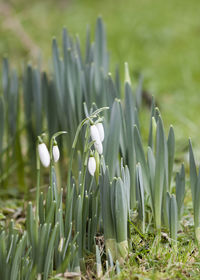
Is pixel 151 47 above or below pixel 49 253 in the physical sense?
above

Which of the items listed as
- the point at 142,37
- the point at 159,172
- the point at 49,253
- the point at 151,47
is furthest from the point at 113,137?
the point at 142,37

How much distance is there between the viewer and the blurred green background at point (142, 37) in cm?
416

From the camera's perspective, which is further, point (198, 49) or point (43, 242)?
point (198, 49)

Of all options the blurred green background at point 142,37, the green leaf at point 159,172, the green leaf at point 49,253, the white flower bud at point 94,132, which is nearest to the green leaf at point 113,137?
the green leaf at point 159,172

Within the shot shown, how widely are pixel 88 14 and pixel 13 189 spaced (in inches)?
177

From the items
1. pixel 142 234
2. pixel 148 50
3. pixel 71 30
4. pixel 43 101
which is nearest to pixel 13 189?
pixel 43 101

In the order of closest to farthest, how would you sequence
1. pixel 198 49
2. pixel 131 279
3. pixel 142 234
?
1. pixel 131 279
2. pixel 142 234
3. pixel 198 49

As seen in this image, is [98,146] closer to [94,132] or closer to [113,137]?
[94,132]

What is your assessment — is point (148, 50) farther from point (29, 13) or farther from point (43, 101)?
point (43, 101)

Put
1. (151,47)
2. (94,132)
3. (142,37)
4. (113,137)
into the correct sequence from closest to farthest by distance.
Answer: (94,132), (113,137), (151,47), (142,37)

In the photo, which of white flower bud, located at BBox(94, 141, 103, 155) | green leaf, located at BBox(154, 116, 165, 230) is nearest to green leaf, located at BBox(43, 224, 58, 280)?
white flower bud, located at BBox(94, 141, 103, 155)

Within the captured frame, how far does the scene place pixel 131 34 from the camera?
5.54 meters

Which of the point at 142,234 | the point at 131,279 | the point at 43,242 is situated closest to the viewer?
the point at 43,242

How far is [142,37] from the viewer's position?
5488 millimetres
